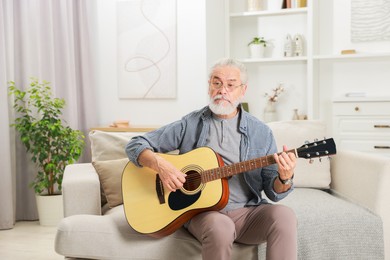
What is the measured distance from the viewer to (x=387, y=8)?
181 inches

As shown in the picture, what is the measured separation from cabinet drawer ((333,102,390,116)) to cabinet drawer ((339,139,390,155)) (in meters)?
0.23

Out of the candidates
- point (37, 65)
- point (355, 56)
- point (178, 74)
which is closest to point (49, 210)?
point (37, 65)

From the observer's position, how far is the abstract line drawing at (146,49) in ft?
15.4

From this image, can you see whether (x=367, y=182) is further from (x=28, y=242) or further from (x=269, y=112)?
(x=269, y=112)

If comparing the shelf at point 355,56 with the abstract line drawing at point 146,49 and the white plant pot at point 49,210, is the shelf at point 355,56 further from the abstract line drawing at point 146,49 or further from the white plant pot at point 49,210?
the white plant pot at point 49,210

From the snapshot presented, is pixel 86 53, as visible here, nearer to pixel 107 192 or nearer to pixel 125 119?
pixel 125 119

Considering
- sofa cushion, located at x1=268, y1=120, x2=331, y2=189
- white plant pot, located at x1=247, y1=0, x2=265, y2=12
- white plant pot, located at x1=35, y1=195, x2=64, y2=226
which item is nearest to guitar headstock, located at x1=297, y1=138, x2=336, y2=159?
sofa cushion, located at x1=268, y1=120, x2=331, y2=189

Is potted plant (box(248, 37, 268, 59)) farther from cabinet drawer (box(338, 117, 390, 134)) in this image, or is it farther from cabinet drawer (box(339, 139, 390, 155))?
cabinet drawer (box(339, 139, 390, 155))

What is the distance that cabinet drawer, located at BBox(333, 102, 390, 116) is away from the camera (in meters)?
4.35

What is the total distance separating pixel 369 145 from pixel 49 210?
264cm

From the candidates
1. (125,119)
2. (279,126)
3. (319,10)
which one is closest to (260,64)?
(319,10)

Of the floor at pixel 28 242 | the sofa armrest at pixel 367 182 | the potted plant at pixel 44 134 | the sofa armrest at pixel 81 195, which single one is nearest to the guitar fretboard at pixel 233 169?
the sofa armrest at pixel 81 195

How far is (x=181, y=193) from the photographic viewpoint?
2094 mm

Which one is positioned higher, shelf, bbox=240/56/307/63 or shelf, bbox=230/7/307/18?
shelf, bbox=230/7/307/18
